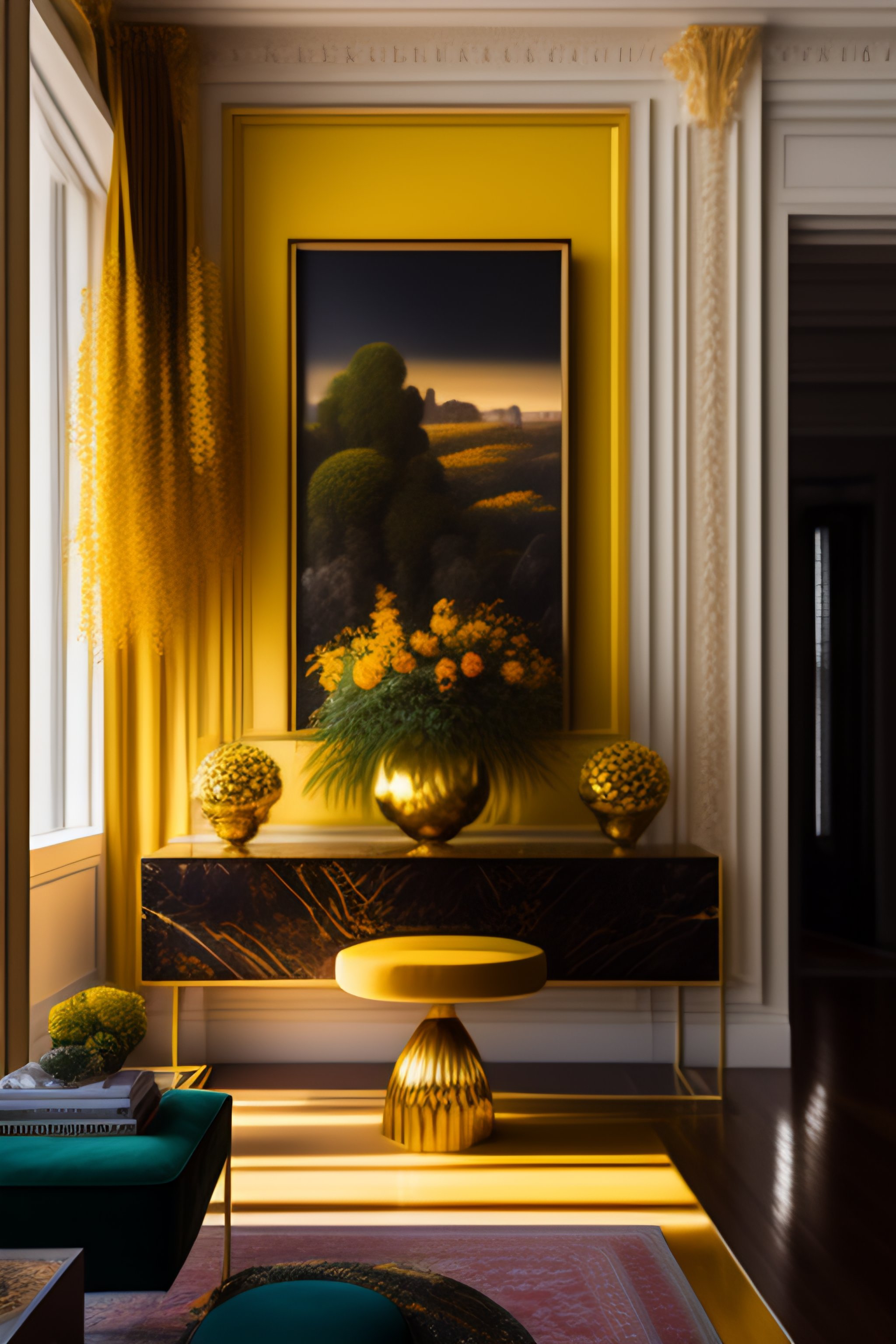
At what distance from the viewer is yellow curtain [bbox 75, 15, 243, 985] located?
3.20 meters

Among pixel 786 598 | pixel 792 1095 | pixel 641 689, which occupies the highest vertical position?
pixel 786 598

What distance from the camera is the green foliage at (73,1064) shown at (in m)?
1.71

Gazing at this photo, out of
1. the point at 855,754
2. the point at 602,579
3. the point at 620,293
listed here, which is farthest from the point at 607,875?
the point at 855,754

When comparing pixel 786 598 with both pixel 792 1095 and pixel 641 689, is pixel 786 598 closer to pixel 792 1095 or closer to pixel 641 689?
pixel 641 689

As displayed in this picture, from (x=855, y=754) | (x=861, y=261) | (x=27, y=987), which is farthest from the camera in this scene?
(x=855, y=754)

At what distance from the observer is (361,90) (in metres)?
3.59

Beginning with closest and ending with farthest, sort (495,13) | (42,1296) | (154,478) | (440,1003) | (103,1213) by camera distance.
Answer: (42,1296) → (103,1213) → (440,1003) → (154,478) → (495,13)

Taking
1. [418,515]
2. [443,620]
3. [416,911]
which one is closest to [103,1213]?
[416,911]

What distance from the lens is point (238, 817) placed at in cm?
320

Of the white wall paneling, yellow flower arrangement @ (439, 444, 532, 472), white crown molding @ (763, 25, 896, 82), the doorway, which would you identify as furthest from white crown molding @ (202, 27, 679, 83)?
the white wall paneling

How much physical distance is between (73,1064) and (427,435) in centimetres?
242

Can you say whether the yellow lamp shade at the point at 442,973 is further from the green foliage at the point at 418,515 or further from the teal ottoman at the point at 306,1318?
the green foliage at the point at 418,515

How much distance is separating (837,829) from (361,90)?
476cm

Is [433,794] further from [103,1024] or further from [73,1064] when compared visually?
[73,1064]
